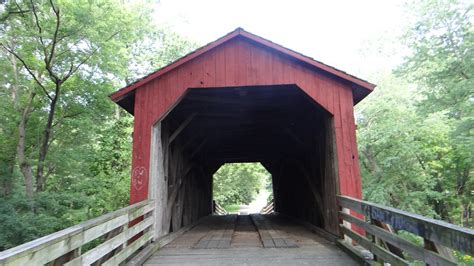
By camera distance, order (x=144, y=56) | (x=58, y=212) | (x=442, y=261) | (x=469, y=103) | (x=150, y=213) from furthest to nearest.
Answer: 1. (x=144, y=56)
2. (x=469, y=103)
3. (x=58, y=212)
4. (x=150, y=213)
5. (x=442, y=261)

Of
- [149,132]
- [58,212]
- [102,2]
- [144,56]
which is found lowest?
[58,212]

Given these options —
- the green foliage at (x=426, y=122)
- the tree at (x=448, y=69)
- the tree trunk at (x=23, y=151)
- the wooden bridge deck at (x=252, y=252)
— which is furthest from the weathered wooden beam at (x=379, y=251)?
the tree trunk at (x=23, y=151)

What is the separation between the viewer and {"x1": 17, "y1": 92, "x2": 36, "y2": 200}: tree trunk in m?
12.3

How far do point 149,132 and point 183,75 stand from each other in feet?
3.99

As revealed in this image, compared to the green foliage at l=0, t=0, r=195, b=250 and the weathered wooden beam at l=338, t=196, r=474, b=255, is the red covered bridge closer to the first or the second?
the weathered wooden beam at l=338, t=196, r=474, b=255

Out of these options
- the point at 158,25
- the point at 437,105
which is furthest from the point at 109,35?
the point at 437,105

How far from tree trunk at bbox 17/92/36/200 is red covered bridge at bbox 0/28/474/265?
24.5ft

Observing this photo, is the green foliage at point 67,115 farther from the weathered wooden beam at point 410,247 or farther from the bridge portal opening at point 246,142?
the weathered wooden beam at point 410,247

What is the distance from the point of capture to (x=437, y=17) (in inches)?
587

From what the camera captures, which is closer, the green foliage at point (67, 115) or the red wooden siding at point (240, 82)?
the red wooden siding at point (240, 82)

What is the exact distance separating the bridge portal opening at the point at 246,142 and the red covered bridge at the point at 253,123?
0.12 feet

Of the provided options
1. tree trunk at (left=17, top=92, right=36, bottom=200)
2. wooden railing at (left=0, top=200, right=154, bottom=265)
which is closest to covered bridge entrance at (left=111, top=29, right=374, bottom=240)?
wooden railing at (left=0, top=200, right=154, bottom=265)

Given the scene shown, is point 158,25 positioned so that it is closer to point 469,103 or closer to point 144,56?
point 144,56

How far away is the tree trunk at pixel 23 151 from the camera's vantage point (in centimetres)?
1233
